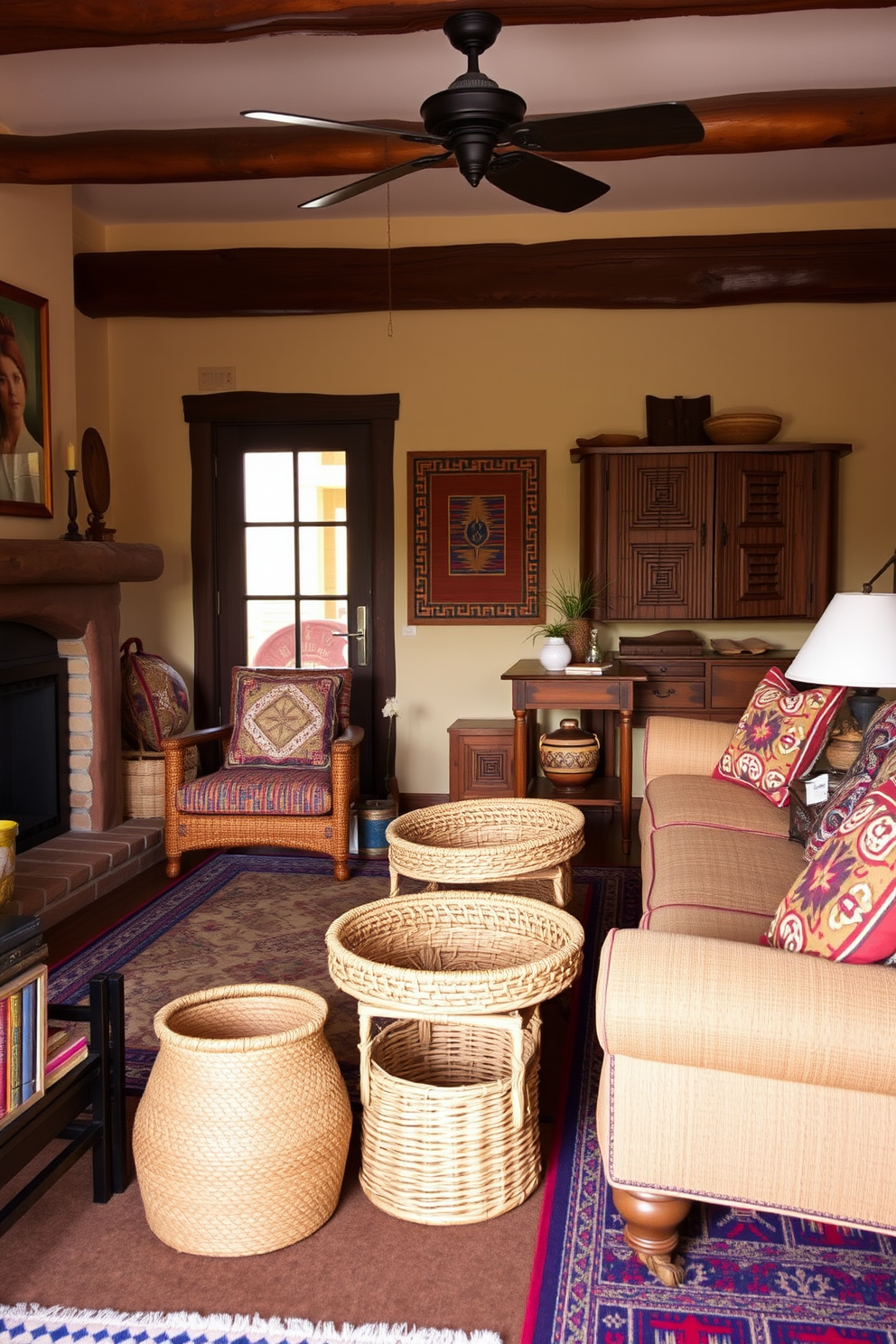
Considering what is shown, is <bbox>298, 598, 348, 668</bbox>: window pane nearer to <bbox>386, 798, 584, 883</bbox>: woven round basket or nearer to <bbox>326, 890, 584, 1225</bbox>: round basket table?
<bbox>386, 798, 584, 883</bbox>: woven round basket

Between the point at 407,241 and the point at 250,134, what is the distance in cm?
163

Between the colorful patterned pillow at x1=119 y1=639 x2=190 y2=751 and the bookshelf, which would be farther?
the colorful patterned pillow at x1=119 y1=639 x2=190 y2=751

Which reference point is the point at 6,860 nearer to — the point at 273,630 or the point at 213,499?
the point at 273,630

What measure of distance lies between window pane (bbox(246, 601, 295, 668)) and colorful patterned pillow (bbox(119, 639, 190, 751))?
0.80m

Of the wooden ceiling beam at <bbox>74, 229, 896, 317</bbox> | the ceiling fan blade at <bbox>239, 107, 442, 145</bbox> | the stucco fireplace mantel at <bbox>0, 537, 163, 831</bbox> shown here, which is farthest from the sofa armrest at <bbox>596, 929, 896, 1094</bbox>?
the wooden ceiling beam at <bbox>74, 229, 896, 317</bbox>

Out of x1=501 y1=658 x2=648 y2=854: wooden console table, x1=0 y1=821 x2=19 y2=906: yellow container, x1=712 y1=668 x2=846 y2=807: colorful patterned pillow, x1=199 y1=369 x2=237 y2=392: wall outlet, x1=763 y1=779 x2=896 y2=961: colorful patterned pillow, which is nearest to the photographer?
x1=763 y1=779 x2=896 y2=961: colorful patterned pillow

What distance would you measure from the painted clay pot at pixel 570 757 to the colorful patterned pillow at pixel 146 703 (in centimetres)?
178

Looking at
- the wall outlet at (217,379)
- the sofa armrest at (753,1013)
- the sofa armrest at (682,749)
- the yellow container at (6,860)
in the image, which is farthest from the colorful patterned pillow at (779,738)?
the wall outlet at (217,379)

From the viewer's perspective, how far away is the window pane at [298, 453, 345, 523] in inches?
237

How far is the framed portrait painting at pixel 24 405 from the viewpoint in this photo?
4.48 metres

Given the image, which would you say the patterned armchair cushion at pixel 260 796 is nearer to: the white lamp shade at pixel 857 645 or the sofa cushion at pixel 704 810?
the sofa cushion at pixel 704 810

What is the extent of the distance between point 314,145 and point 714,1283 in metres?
3.91

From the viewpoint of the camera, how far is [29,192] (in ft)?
15.3

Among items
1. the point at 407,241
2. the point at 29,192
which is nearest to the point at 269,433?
the point at 407,241
